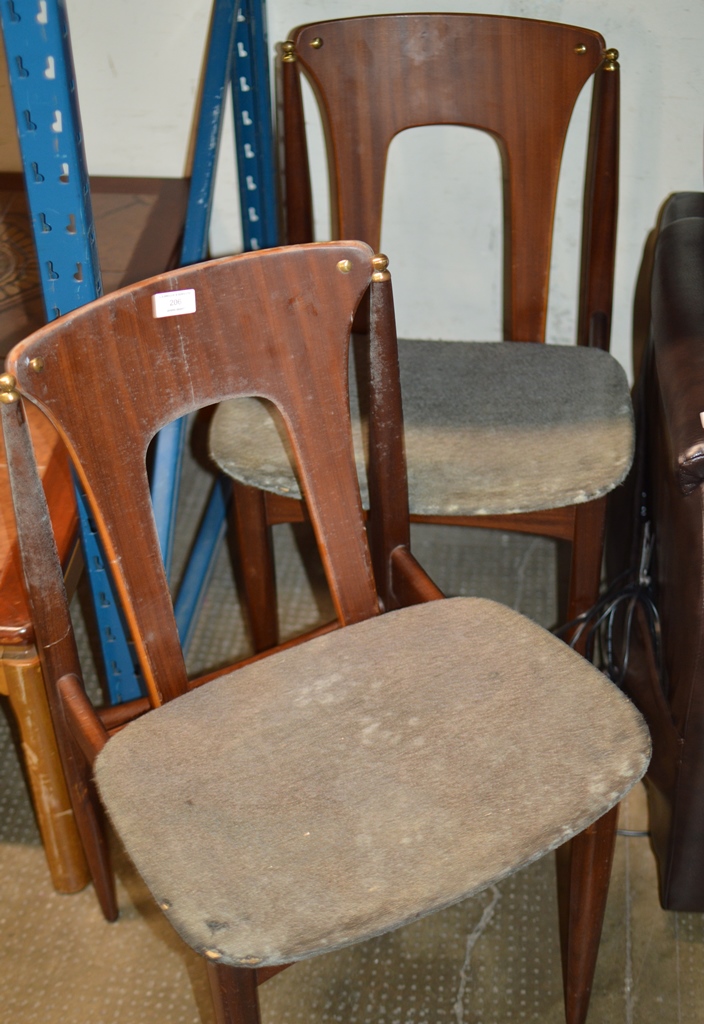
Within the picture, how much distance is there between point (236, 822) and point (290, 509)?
0.55 metres

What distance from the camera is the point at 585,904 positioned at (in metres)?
1.16

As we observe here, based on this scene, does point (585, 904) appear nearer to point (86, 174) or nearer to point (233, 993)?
point (233, 993)

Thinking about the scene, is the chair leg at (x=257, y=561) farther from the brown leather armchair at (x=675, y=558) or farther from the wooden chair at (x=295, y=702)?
the brown leather armchair at (x=675, y=558)

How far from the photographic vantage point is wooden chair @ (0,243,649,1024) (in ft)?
3.06

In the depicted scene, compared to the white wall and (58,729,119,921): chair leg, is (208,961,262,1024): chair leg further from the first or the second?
the white wall

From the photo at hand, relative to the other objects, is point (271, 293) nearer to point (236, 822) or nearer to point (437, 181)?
point (236, 822)

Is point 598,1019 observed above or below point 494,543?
below

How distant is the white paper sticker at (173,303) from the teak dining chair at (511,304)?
0.36 metres

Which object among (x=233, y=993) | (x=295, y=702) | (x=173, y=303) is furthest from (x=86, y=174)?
(x=233, y=993)

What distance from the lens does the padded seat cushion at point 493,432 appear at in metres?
1.33

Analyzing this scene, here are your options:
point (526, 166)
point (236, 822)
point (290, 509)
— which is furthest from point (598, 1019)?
point (526, 166)

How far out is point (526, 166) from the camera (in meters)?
1.49

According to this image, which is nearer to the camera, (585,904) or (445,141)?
(585,904)

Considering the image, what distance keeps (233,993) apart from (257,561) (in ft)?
2.14
